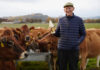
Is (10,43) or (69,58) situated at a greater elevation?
(10,43)

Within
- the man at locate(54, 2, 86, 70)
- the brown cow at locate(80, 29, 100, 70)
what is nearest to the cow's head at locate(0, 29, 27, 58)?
the man at locate(54, 2, 86, 70)

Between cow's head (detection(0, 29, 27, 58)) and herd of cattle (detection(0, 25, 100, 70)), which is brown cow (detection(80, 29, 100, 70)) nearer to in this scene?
herd of cattle (detection(0, 25, 100, 70))

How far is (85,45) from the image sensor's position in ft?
22.4

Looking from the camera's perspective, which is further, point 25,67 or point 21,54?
point 25,67

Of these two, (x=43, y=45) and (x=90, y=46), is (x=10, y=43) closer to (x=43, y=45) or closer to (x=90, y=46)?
(x=43, y=45)

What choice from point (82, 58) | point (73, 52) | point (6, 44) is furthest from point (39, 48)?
point (6, 44)

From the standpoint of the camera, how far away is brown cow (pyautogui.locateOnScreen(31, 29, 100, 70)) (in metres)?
6.78

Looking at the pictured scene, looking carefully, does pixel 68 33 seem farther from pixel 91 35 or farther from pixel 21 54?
pixel 91 35

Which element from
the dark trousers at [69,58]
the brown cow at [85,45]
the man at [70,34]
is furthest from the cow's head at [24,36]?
the man at [70,34]

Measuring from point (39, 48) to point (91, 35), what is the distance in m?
2.01

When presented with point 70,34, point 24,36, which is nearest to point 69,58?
point 70,34

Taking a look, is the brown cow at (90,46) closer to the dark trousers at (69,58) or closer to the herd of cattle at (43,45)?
the herd of cattle at (43,45)

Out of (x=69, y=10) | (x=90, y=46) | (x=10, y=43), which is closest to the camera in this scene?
(x=10, y=43)

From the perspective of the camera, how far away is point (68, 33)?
458cm
